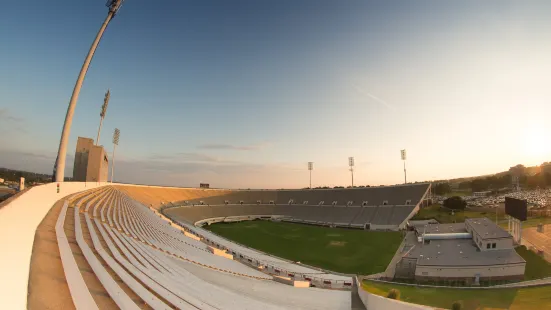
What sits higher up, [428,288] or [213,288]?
[213,288]

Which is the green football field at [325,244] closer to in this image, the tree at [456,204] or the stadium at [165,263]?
the stadium at [165,263]

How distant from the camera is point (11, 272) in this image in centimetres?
336

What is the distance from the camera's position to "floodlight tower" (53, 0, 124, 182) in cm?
1485

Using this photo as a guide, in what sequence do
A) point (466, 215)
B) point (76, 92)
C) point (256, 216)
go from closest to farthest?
point (76, 92)
point (466, 215)
point (256, 216)

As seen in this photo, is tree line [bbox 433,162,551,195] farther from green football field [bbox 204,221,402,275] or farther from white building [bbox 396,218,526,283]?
white building [bbox 396,218,526,283]

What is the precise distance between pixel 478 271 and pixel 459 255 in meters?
2.13

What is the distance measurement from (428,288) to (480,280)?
208 inches

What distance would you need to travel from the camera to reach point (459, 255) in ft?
75.3

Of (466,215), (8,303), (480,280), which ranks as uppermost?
(8,303)

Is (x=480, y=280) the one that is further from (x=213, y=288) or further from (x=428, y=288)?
(x=213, y=288)

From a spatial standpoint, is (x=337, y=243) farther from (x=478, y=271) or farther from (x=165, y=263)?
(x=165, y=263)

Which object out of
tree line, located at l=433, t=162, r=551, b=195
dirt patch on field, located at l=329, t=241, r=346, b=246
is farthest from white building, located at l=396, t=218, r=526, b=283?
tree line, located at l=433, t=162, r=551, b=195

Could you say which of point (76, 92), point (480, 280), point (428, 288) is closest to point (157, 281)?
point (76, 92)

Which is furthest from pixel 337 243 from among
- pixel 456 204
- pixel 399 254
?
pixel 456 204
